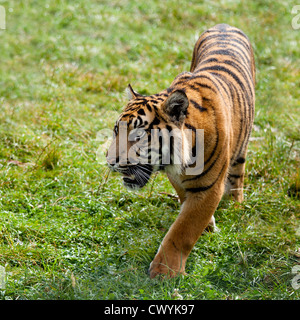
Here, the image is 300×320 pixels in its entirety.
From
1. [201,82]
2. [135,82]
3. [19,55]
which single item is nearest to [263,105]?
[135,82]

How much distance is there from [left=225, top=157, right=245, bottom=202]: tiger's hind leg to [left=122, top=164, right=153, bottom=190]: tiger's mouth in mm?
1335

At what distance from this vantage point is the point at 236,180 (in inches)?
182

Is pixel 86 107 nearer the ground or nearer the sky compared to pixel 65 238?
nearer the sky

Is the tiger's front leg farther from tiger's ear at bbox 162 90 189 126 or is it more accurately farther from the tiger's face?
tiger's ear at bbox 162 90 189 126

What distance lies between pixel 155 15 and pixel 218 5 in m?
1.39

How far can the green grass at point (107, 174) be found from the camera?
139 inches

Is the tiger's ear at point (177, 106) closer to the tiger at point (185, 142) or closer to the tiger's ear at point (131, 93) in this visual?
the tiger at point (185, 142)

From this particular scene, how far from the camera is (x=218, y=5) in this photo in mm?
9570

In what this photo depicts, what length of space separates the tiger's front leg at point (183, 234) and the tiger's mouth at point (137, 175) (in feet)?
1.24

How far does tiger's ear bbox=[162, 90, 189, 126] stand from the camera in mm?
3172

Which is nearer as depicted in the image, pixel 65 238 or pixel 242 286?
pixel 242 286

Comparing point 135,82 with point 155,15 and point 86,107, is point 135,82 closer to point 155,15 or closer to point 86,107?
point 86,107

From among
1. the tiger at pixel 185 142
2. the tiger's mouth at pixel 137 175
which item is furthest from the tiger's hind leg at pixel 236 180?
the tiger's mouth at pixel 137 175

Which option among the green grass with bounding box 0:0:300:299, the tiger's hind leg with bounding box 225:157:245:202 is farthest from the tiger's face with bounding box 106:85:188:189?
the tiger's hind leg with bounding box 225:157:245:202
